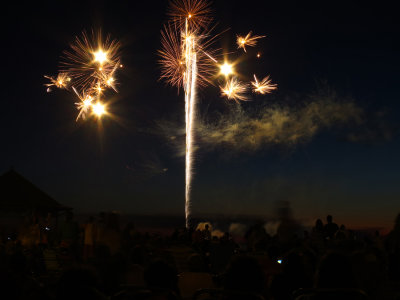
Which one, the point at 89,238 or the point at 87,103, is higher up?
the point at 87,103

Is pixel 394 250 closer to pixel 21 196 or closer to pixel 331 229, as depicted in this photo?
pixel 331 229

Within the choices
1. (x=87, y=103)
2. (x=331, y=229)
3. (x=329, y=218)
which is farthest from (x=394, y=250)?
(x=87, y=103)

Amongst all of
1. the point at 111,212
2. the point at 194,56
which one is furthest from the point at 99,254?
the point at 194,56

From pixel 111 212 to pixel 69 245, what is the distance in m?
3.90

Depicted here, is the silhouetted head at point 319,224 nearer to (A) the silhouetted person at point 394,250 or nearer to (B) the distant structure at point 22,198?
(A) the silhouetted person at point 394,250

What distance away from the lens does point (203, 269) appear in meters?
6.29

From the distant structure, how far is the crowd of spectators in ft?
21.7

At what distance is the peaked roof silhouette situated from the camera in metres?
18.2

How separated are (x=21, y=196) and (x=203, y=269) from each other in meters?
14.5

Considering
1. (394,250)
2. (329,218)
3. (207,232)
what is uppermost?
(329,218)

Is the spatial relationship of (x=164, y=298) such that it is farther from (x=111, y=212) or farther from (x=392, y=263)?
(x=392, y=263)

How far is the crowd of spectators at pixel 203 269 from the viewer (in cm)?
355

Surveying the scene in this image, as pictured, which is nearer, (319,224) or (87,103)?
(319,224)

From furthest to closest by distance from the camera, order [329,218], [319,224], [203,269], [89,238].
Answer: [319,224] → [329,218] → [89,238] → [203,269]
